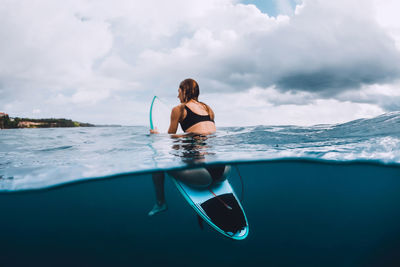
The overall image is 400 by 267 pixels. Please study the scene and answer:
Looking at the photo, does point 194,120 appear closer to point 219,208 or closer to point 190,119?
point 190,119

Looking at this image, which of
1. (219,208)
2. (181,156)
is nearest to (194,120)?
(181,156)

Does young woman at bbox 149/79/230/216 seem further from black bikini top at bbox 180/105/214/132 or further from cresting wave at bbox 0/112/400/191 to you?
cresting wave at bbox 0/112/400/191

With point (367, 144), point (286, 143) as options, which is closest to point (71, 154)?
point (286, 143)

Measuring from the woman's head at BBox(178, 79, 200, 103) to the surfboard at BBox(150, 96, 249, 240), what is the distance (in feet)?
6.95

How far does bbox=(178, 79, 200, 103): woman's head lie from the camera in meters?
4.40

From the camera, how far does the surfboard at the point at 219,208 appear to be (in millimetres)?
4426

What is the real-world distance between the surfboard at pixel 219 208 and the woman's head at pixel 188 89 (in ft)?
6.95

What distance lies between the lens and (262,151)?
6.04 m

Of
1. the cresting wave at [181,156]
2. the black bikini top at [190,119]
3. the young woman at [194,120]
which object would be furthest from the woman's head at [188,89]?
the cresting wave at [181,156]

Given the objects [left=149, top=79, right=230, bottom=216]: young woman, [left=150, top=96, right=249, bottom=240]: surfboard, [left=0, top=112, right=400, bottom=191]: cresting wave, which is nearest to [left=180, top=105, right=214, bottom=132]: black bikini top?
[left=149, top=79, right=230, bottom=216]: young woman

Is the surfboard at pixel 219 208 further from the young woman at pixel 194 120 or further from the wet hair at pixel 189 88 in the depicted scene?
the wet hair at pixel 189 88

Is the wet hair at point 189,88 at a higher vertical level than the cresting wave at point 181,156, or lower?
higher

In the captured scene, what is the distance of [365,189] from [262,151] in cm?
2011

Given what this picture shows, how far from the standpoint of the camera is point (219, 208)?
464cm
